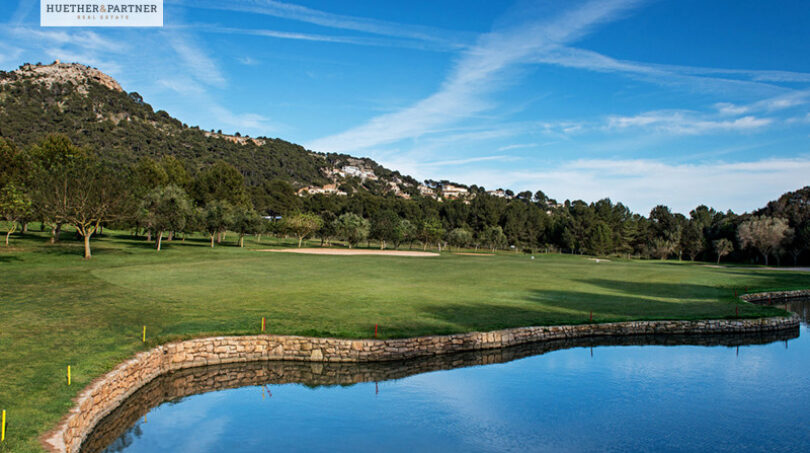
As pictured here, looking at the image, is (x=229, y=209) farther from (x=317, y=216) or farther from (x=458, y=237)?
(x=458, y=237)

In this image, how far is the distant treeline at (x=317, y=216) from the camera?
5100 cm

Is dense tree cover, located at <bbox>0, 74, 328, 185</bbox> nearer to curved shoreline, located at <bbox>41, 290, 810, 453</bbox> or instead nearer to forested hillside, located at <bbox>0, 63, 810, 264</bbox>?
forested hillside, located at <bbox>0, 63, 810, 264</bbox>

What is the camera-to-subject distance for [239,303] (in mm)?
27812

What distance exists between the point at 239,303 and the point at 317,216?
243ft

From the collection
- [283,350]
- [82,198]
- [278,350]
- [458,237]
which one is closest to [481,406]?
[283,350]

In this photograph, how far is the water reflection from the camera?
14461 millimetres

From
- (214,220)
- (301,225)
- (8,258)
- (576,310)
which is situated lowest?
(576,310)

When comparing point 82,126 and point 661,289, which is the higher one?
point 82,126

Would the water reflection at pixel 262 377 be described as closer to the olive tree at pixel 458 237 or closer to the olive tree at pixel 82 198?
the olive tree at pixel 82 198

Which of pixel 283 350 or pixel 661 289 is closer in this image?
pixel 283 350

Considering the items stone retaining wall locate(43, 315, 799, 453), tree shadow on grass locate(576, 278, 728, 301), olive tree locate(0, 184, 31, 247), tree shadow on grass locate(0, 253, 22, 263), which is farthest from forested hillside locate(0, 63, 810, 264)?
tree shadow on grass locate(576, 278, 728, 301)

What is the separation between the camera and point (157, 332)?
2078 cm

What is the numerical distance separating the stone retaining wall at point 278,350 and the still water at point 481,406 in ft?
1.71

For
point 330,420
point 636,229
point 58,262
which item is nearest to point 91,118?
point 58,262
